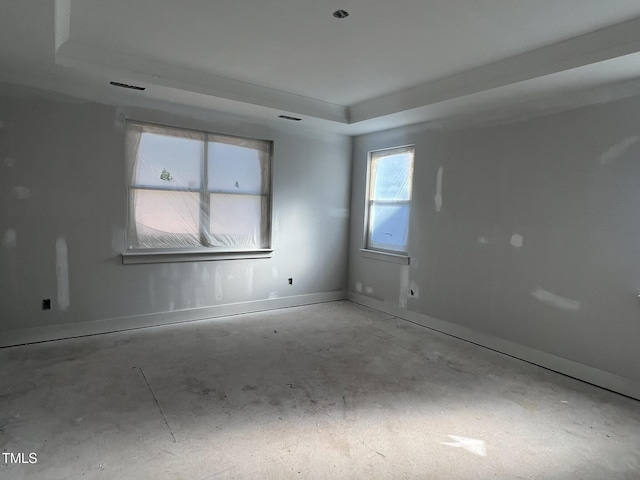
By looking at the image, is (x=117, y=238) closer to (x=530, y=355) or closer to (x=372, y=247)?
(x=372, y=247)

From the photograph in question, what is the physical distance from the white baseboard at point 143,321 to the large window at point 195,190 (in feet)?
2.49

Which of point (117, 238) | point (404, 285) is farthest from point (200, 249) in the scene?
point (404, 285)

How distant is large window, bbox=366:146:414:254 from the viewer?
16.7 feet

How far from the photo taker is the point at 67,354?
3451 millimetres

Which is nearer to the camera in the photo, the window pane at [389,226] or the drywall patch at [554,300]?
the drywall patch at [554,300]

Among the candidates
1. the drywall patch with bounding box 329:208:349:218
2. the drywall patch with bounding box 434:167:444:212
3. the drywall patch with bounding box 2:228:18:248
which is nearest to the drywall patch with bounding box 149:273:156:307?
the drywall patch with bounding box 2:228:18:248

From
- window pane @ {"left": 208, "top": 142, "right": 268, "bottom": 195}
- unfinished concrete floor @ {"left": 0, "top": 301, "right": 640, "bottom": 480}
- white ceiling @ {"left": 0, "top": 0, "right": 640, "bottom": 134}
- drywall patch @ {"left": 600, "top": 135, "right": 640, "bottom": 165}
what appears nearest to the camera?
unfinished concrete floor @ {"left": 0, "top": 301, "right": 640, "bottom": 480}

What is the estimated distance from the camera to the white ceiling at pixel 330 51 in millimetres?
2531

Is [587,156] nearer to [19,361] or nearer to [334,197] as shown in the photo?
[334,197]

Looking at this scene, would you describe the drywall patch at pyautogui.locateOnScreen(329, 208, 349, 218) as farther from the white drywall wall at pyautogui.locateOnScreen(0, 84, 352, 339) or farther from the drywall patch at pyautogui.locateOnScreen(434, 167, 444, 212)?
the drywall patch at pyautogui.locateOnScreen(434, 167, 444, 212)

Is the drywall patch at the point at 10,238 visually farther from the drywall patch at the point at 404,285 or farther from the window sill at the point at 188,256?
the drywall patch at the point at 404,285

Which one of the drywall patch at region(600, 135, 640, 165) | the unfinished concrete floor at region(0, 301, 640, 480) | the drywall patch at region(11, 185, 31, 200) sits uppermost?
the drywall patch at region(600, 135, 640, 165)

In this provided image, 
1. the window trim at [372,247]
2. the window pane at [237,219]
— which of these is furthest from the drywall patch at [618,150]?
the window pane at [237,219]

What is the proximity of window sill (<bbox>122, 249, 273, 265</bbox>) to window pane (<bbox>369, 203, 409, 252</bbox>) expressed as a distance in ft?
5.11
